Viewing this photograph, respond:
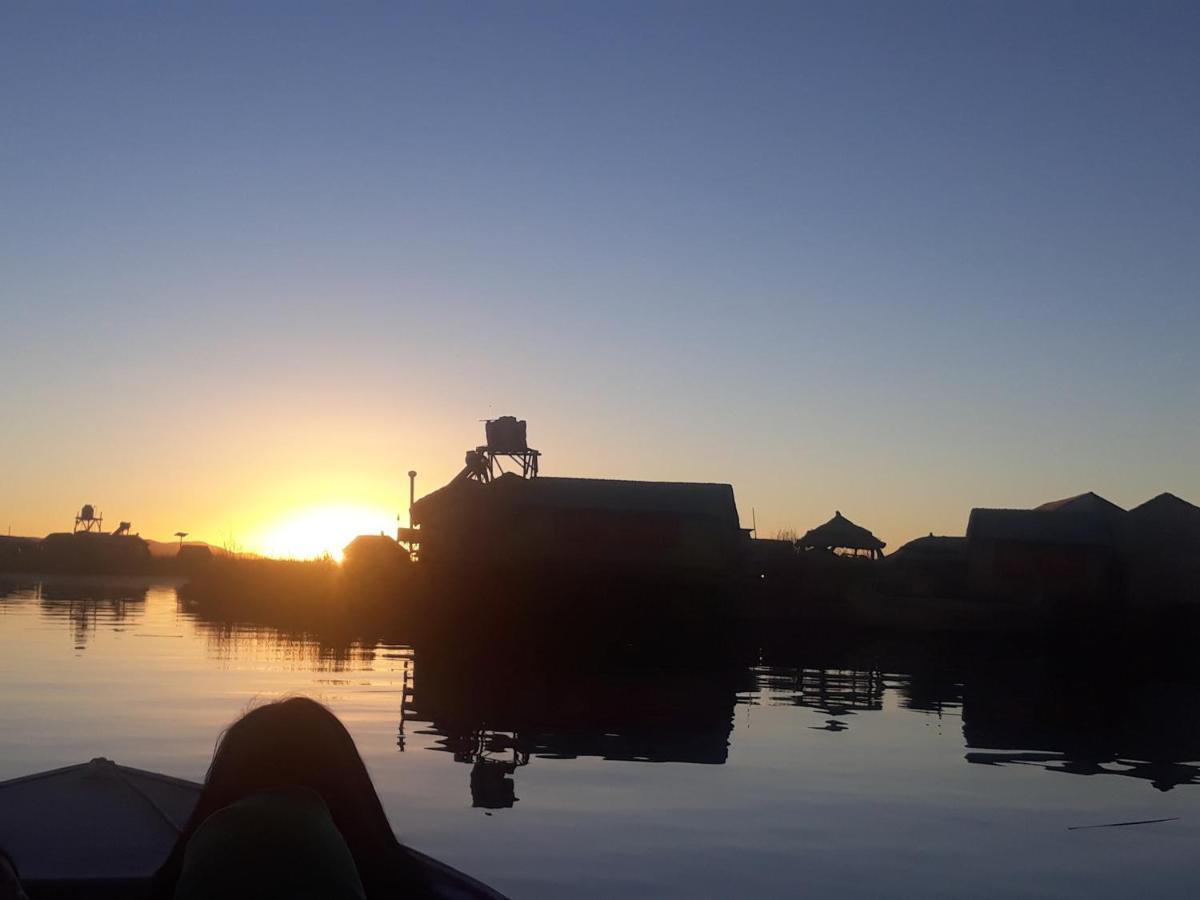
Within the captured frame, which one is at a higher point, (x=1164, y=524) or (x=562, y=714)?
(x=1164, y=524)

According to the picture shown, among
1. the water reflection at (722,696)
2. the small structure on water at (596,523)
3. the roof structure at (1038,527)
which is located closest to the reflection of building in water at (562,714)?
the water reflection at (722,696)

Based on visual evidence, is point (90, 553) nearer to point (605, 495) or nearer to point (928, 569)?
point (605, 495)

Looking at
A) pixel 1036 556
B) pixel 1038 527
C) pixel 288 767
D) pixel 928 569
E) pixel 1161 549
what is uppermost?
pixel 1038 527

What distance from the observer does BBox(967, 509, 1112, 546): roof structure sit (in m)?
53.9

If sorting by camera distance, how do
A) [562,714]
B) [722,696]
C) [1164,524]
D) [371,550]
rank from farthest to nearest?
1. [371,550]
2. [1164,524]
3. [722,696]
4. [562,714]

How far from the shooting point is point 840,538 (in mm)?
63469

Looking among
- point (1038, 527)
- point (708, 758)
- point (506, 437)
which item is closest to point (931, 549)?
point (1038, 527)

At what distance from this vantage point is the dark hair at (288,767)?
4.50 meters

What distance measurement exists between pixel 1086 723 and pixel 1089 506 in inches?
1638

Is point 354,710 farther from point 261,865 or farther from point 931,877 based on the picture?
point 261,865

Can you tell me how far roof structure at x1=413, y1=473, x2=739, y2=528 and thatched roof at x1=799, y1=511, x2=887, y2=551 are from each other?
51.9 ft

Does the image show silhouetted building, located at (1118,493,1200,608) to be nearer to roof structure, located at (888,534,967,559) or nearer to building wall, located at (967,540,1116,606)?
building wall, located at (967,540,1116,606)

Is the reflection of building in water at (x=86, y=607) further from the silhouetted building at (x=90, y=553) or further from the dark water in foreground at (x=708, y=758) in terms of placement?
the silhouetted building at (x=90, y=553)

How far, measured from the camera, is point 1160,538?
52625 millimetres
